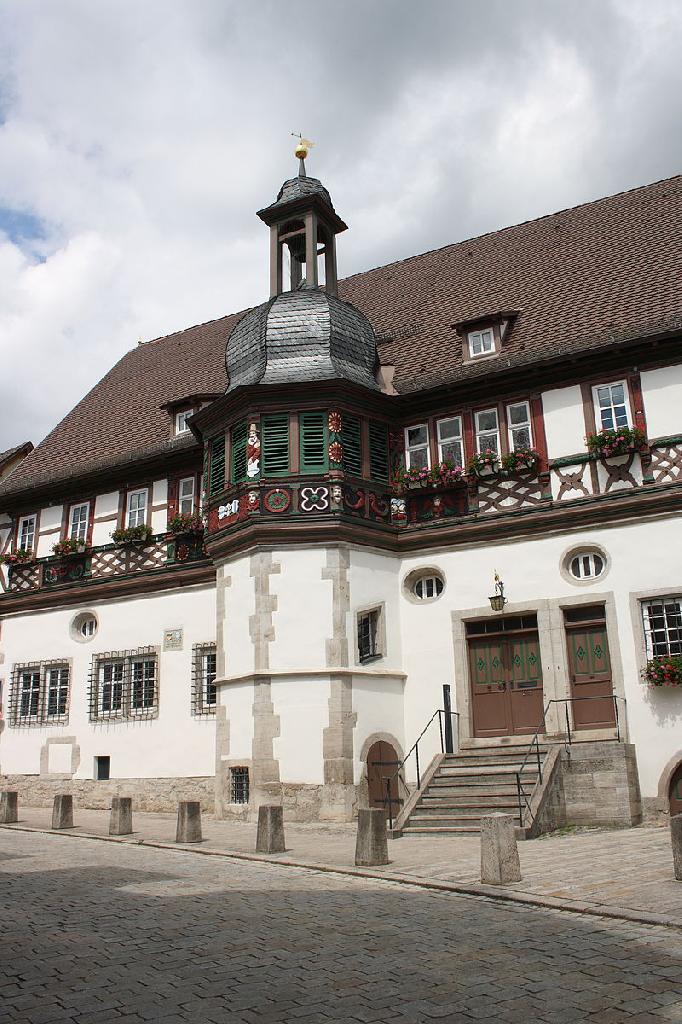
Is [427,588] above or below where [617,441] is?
below

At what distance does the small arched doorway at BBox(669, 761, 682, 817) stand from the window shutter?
26.1 feet

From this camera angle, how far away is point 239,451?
65.1 ft

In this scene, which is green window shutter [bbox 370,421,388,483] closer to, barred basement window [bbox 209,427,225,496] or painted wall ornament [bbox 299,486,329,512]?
painted wall ornament [bbox 299,486,329,512]

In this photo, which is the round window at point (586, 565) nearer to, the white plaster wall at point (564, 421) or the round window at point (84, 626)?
the white plaster wall at point (564, 421)

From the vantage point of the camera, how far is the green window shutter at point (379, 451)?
65.3ft

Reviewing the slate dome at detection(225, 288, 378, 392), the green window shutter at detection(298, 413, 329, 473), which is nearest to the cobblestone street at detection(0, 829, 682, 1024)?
the green window shutter at detection(298, 413, 329, 473)

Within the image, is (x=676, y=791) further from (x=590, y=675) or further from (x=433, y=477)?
(x=433, y=477)

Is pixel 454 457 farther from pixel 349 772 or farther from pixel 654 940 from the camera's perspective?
pixel 654 940

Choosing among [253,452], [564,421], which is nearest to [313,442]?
[253,452]

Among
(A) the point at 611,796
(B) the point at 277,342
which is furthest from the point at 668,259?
(A) the point at 611,796

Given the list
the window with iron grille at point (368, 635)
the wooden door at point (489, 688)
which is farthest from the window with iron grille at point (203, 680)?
the wooden door at point (489, 688)

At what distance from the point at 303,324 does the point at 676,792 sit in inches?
455

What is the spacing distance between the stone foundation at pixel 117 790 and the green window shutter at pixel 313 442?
6.90 meters

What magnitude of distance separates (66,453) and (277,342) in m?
9.15
